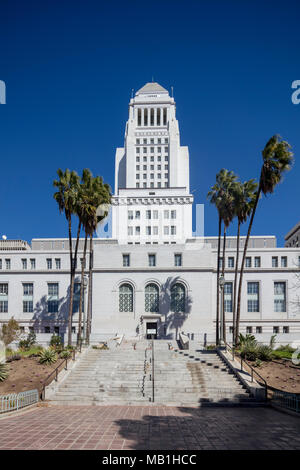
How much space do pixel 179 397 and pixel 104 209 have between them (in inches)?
745

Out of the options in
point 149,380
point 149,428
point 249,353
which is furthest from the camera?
point 249,353

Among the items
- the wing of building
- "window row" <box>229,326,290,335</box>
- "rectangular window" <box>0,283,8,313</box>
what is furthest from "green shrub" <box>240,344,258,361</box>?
"rectangular window" <box>0,283,8,313</box>

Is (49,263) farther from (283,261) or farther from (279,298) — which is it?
(283,261)

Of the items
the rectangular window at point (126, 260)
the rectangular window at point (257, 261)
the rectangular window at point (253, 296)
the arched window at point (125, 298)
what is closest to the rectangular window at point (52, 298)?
the arched window at point (125, 298)

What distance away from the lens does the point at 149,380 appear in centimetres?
2514

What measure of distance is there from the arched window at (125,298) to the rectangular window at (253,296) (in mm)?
14274

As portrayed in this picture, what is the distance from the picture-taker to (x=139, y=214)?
76.9 metres

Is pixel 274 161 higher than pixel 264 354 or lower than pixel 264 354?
higher

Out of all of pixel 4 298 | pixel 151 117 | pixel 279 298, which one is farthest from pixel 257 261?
pixel 151 117

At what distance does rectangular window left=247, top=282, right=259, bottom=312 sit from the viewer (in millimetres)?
46906

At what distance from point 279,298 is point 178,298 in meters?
12.5

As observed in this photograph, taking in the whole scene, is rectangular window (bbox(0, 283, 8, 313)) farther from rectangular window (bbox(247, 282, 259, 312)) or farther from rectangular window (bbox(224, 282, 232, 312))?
rectangular window (bbox(247, 282, 259, 312))

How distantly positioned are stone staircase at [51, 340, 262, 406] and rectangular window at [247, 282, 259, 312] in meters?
16.8

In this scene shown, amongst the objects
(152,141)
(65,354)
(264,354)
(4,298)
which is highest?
(152,141)
